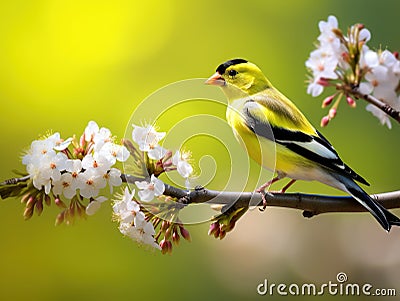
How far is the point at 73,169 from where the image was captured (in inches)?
45.1

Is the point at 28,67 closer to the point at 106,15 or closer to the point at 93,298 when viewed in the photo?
the point at 106,15

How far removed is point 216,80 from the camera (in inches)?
68.1

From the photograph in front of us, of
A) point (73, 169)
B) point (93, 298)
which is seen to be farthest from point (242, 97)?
point (93, 298)

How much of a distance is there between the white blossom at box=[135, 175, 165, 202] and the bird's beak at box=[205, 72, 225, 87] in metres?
0.62

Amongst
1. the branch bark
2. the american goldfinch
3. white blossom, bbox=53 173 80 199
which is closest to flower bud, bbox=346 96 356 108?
the branch bark

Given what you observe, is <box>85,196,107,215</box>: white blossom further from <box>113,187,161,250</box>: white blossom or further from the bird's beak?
the bird's beak

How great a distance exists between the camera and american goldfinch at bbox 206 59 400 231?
1.52 m

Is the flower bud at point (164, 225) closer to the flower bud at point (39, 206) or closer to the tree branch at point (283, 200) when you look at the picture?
the tree branch at point (283, 200)

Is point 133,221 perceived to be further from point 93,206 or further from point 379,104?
point 379,104

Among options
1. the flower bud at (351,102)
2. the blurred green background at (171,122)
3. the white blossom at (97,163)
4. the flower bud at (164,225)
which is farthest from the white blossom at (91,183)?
the blurred green background at (171,122)

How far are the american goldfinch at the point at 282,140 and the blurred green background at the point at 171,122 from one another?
2.81 ft

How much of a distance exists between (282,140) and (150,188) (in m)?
0.59

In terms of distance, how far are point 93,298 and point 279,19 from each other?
1.56 meters

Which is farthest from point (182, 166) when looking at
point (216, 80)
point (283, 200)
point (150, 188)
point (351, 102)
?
point (216, 80)
